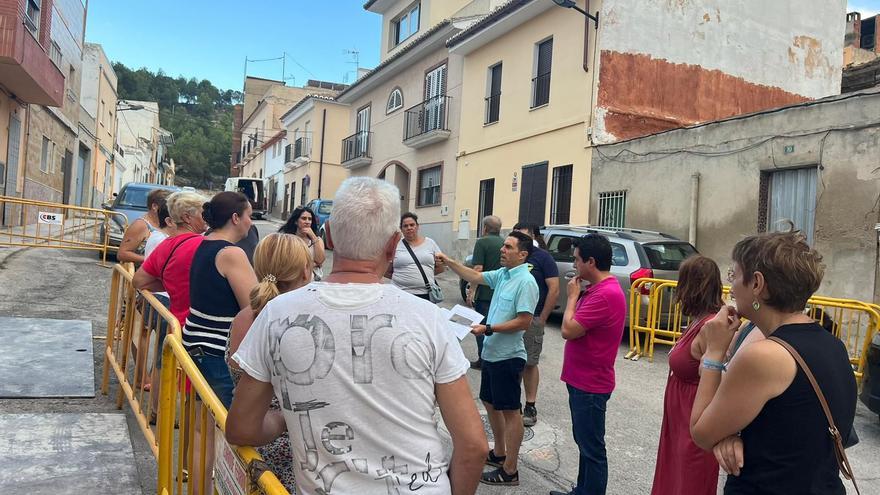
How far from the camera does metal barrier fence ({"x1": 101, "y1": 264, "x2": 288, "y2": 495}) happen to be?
2.08 meters

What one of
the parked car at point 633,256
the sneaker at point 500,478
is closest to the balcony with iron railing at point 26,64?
the parked car at point 633,256

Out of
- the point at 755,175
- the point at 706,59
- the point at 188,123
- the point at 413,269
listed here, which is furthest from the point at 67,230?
the point at 188,123

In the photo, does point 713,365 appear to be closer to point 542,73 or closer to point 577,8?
point 577,8

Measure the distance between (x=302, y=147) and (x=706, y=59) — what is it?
25068 millimetres

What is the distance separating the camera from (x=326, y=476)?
68.6 inches

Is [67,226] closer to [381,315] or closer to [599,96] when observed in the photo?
[599,96]

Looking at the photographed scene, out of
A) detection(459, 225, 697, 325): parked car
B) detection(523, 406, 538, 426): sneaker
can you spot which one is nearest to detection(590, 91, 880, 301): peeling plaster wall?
detection(459, 225, 697, 325): parked car

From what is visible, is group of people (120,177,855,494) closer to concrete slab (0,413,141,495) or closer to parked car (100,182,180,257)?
concrete slab (0,413,141,495)

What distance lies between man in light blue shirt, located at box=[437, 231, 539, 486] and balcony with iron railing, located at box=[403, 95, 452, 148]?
16.6 m

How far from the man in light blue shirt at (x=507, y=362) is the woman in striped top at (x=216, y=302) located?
1627 millimetres

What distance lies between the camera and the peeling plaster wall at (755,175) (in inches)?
377

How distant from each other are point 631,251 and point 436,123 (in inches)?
515

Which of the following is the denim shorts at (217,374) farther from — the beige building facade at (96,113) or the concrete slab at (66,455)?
the beige building facade at (96,113)

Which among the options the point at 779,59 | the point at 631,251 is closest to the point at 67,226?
the point at 631,251
